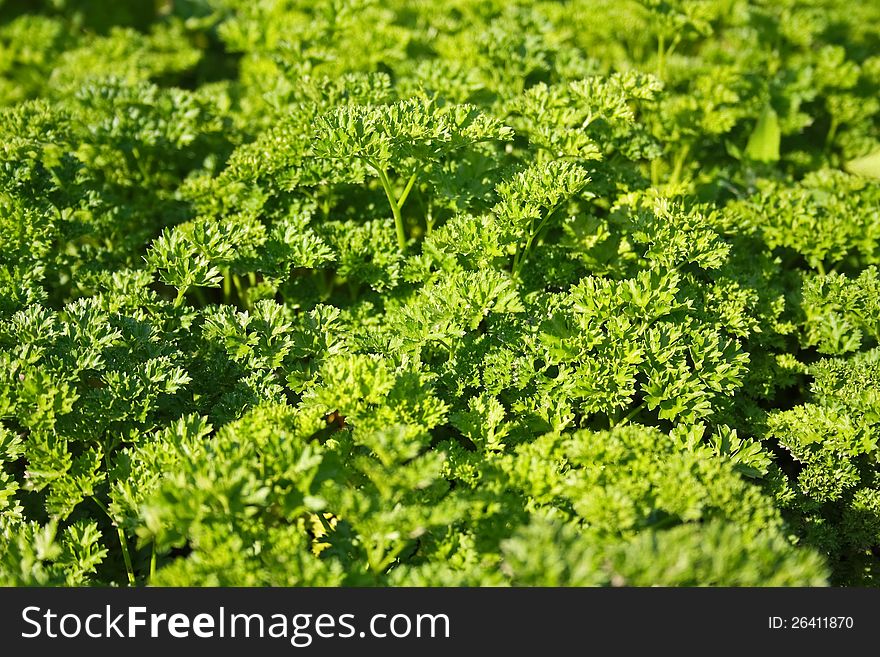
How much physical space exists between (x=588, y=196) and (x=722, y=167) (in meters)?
1.38

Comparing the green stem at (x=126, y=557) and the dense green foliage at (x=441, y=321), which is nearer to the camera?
the dense green foliage at (x=441, y=321)

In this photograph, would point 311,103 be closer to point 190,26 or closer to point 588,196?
point 588,196

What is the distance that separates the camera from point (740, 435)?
3057mm

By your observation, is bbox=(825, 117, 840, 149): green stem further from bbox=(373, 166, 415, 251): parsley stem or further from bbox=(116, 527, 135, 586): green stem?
bbox=(116, 527, 135, 586): green stem

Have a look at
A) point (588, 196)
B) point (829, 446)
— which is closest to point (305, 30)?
point (588, 196)

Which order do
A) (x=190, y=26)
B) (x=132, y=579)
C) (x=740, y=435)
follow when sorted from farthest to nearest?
(x=190, y=26), (x=740, y=435), (x=132, y=579)

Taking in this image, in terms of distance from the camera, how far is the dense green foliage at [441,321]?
7.41 feet

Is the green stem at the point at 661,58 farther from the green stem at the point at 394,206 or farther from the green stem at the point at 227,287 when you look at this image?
the green stem at the point at 227,287

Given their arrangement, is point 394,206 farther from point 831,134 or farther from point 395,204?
point 831,134

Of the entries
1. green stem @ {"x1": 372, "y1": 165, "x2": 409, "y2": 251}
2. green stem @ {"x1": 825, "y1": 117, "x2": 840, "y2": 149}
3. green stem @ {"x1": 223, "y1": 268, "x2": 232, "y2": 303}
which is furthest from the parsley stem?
green stem @ {"x1": 825, "y1": 117, "x2": 840, "y2": 149}

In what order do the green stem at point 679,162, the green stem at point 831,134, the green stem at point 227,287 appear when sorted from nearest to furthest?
1. the green stem at point 227,287
2. the green stem at point 679,162
3. the green stem at point 831,134

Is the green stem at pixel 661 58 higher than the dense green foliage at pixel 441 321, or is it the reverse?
the green stem at pixel 661 58

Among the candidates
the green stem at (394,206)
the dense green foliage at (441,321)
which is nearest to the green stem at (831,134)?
the dense green foliage at (441,321)

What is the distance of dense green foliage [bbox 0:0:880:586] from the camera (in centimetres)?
226
